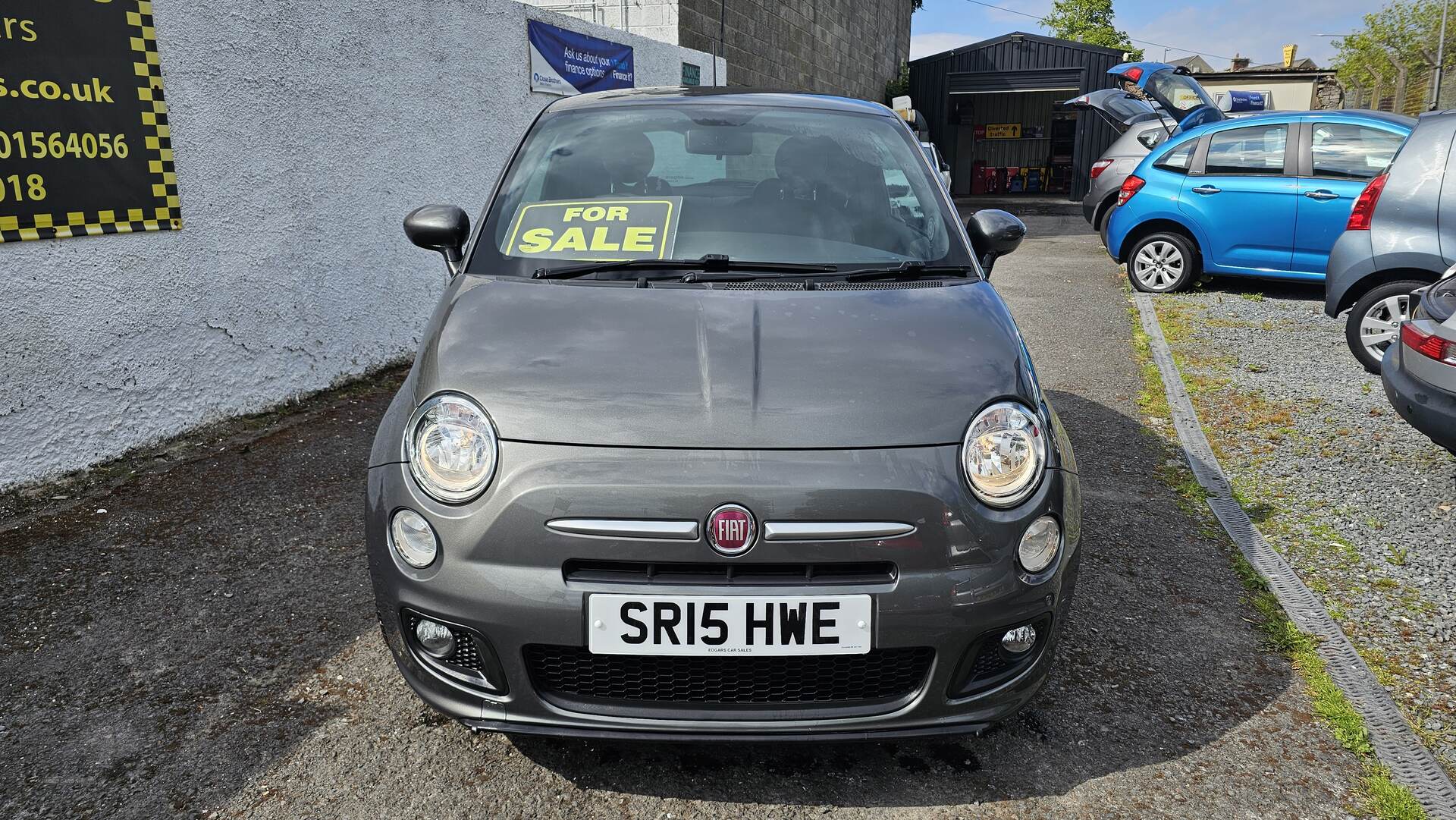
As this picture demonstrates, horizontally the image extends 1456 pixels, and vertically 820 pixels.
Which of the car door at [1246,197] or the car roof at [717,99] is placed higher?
the car roof at [717,99]

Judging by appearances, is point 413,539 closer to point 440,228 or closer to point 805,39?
point 440,228

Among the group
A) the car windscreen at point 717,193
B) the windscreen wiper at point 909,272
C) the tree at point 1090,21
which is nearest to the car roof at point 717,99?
the car windscreen at point 717,193

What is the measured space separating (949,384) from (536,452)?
3.05ft

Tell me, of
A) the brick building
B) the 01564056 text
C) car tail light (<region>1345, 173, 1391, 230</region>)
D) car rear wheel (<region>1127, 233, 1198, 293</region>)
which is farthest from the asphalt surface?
car rear wheel (<region>1127, 233, 1198, 293</region>)

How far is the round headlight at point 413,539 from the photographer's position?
7.02ft

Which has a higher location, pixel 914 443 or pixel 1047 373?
pixel 914 443

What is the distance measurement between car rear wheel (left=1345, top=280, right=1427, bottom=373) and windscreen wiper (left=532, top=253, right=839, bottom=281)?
539 centimetres

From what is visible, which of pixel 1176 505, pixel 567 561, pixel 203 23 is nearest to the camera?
pixel 567 561

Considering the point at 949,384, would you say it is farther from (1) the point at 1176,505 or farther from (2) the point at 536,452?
(1) the point at 1176,505

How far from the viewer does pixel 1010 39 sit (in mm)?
27141

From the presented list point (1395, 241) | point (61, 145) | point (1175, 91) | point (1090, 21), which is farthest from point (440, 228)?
point (1090, 21)

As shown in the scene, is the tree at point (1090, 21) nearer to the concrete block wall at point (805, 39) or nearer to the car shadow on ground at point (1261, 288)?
the concrete block wall at point (805, 39)

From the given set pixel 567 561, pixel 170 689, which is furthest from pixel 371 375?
pixel 567 561

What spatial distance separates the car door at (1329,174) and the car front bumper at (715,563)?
780 cm
